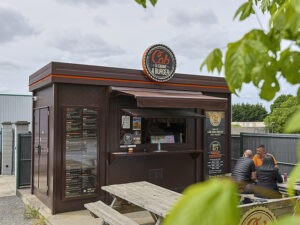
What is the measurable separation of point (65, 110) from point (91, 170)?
156 centimetres

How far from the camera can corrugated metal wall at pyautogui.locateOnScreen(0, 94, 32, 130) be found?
18453mm

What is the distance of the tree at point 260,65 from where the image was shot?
0.55 metres

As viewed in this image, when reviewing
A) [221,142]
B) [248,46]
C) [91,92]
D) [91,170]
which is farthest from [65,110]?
[248,46]

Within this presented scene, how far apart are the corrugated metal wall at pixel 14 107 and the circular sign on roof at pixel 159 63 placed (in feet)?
43.1

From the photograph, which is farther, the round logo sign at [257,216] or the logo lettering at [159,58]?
the logo lettering at [159,58]

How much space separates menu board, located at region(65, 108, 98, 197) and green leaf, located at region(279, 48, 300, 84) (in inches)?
257

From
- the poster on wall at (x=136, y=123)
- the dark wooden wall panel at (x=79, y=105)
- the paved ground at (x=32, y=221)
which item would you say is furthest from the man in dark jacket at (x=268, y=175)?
the dark wooden wall panel at (x=79, y=105)

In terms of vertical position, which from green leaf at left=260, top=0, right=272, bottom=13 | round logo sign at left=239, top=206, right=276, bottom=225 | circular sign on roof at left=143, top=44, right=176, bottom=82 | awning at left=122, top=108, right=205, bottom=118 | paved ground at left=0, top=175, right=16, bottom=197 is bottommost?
paved ground at left=0, top=175, right=16, bottom=197

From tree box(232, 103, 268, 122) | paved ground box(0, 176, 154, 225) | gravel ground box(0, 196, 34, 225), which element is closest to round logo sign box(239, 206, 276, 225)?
paved ground box(0, 176, 154, 225)

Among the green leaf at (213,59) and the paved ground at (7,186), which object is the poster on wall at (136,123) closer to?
the paved ground at (7,186)

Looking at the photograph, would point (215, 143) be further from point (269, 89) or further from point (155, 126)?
point (269, 89)

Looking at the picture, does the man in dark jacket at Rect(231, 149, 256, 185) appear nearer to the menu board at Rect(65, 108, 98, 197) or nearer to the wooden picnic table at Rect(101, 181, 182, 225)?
the wooden picnic table at Rect(101, 181, 182, 225)

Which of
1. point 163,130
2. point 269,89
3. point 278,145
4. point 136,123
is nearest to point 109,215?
point 136,123

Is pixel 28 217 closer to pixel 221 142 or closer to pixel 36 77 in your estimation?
pixel 36 77
